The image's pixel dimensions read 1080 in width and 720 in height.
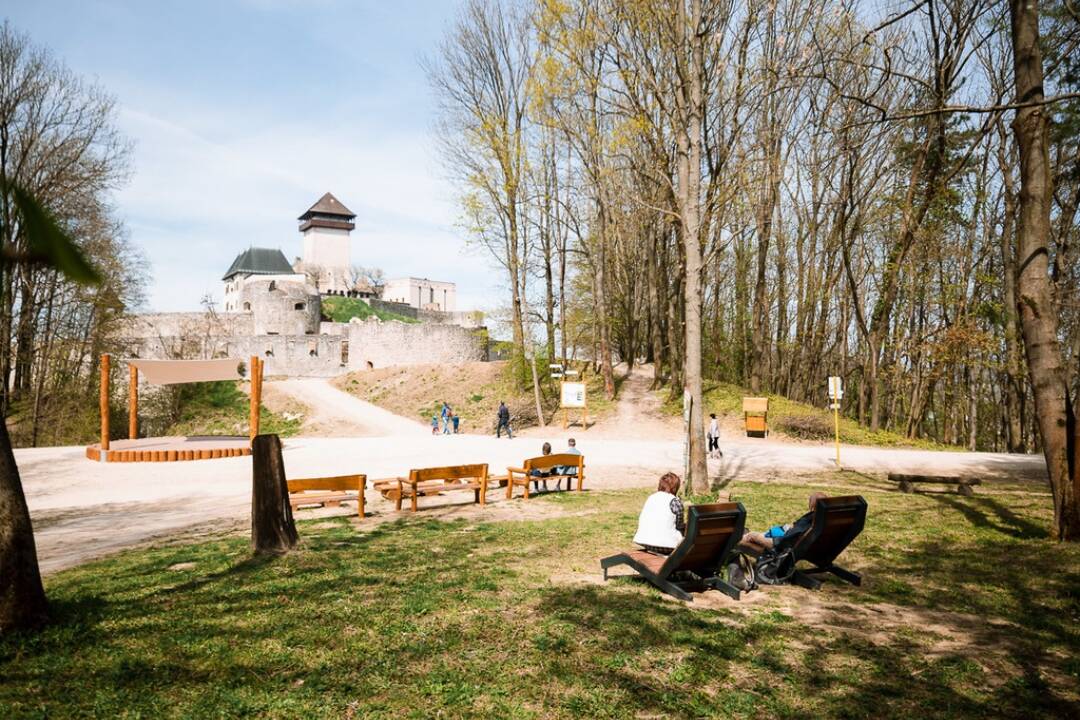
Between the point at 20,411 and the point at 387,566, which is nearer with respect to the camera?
the point at 387,566

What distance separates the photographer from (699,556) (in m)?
5.94

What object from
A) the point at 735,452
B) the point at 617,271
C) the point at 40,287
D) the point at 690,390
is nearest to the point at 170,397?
the point at 40,287

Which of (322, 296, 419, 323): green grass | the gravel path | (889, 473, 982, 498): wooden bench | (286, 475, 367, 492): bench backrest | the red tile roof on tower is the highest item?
the red tile roof on tower

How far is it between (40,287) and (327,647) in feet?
71.7

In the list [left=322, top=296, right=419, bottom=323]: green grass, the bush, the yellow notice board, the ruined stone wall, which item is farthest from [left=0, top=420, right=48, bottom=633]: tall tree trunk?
[left=322, top=296, right=419, bottom=323]: green grass

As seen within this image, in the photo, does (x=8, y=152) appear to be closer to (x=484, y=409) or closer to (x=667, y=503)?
(x=484, y=409)

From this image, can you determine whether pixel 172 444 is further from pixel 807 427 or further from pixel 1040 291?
pixel 1040 291

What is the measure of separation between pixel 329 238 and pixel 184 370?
65.8 metres

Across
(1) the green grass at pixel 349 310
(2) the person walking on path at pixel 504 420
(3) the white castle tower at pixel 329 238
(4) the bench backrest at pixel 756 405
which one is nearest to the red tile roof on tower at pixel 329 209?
(3) the white castle tower at pixel 329 238

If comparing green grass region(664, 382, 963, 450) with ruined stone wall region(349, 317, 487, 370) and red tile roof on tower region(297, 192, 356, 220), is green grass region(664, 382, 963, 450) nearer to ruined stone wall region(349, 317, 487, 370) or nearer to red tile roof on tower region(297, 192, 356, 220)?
ruined stone wall region(349, 317, 487, 370)

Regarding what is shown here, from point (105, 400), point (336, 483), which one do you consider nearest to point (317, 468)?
point (336, 483)

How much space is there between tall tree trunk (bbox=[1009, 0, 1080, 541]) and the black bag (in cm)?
333

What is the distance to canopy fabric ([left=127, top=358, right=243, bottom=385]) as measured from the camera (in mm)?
22125

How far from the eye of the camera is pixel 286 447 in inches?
885
